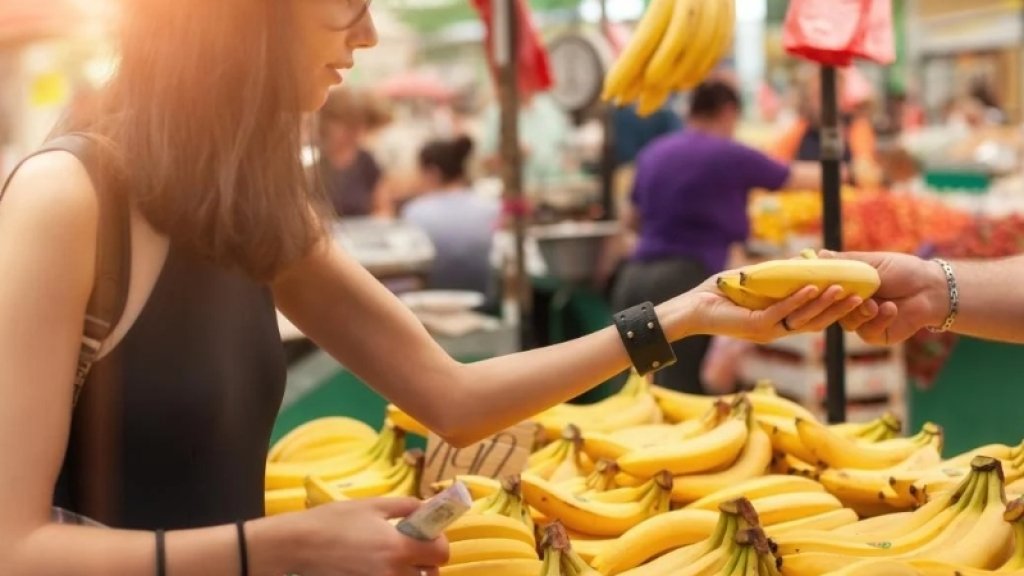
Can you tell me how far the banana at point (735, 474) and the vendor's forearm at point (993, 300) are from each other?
50 cm

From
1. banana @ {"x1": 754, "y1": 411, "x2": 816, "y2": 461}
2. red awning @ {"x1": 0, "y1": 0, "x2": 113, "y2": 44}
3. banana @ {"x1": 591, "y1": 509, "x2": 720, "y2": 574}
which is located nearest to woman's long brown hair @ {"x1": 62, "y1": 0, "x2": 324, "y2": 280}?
banana @ {"x1": 591, "y1": 509, "x2": 720, "y2": 574}

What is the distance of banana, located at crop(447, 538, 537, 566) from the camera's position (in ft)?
5.82

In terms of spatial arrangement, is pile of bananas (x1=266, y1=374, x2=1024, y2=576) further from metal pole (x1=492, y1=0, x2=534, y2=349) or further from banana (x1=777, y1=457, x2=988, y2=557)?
metal pole (x1=492, y1=0, x2=534, y2=349)

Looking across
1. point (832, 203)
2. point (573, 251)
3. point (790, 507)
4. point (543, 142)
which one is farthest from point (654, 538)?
point (543, 142)

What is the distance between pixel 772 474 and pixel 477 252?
4.60 metres

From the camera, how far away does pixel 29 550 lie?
1.32 metres

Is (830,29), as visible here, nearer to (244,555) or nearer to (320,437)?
(320,437)

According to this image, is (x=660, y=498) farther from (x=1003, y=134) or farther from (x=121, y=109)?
(x=1003, y=134)

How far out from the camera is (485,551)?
1.79 meters

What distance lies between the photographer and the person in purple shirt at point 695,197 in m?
5.49

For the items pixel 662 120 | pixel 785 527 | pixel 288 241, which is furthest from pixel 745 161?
pixel 288 241

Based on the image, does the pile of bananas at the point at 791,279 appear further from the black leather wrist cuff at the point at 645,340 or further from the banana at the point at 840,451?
the banana at the point at 840,451

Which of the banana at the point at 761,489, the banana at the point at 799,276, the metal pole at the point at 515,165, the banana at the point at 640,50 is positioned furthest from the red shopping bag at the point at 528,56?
the banana at the point at 799,276

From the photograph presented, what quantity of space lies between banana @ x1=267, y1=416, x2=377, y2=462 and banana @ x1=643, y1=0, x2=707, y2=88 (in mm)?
948
